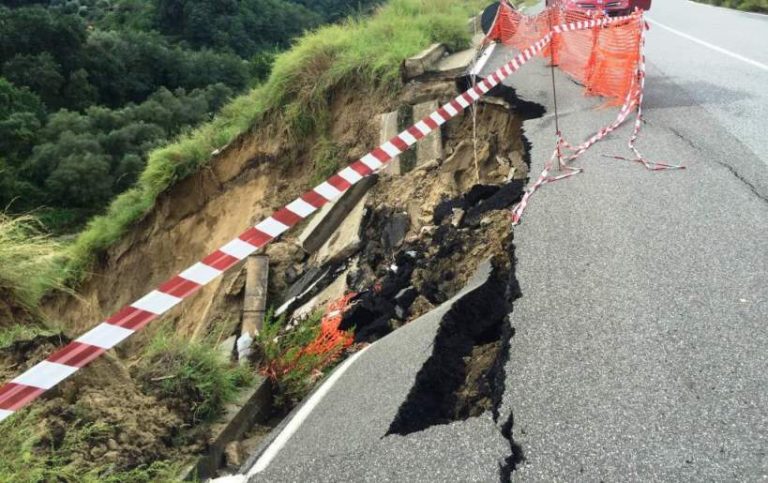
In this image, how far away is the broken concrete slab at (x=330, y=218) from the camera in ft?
28.0

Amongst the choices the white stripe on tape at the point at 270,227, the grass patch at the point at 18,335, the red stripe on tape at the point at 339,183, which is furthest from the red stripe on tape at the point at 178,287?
the red stripe on tape at the point at 339,183

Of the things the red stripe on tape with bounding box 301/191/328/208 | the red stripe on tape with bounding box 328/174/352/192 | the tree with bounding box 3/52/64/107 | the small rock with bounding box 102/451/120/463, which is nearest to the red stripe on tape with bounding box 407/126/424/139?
the red stripe on tape with bounding box 328/174/352/192

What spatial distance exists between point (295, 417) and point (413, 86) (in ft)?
21.2

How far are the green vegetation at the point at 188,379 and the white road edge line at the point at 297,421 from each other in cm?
60

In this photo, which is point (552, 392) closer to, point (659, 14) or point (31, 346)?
point (31, 346)

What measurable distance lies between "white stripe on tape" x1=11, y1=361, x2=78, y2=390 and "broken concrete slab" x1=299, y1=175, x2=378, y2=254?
5.67 metres

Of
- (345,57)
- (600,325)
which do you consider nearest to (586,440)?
(600,325)

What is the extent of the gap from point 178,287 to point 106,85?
4509cm

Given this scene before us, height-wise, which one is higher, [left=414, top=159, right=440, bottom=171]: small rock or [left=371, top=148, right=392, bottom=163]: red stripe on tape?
[left=371, top=148, right=392, bottom=163]: red stripe on tape

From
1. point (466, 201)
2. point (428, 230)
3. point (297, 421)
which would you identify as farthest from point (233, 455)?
point (466, 201)

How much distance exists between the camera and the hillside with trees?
31.3 m

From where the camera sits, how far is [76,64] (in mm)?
41469

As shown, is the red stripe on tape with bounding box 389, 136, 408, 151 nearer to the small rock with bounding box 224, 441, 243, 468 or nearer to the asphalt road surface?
the asphalt road surface

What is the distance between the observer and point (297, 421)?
367 centimetres
